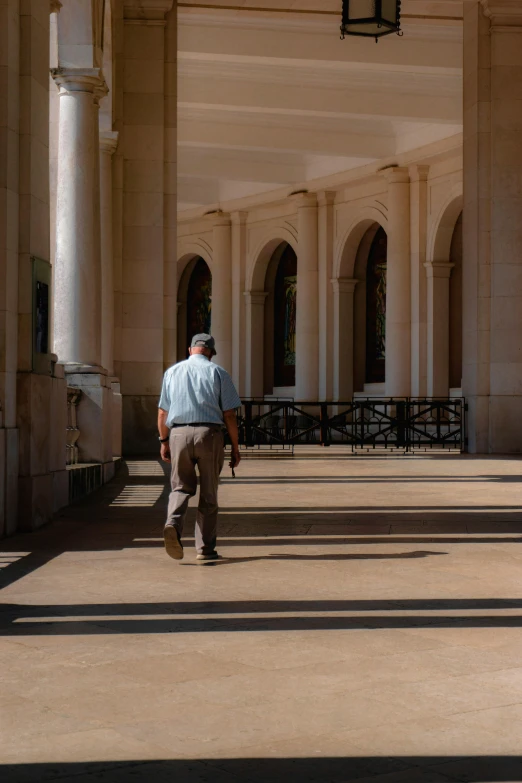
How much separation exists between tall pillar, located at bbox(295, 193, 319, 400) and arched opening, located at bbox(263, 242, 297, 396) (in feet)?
11.6

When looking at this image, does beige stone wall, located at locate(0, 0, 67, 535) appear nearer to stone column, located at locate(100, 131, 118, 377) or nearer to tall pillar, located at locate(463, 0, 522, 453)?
stone column, located at locate(100, 131, 118, 377)

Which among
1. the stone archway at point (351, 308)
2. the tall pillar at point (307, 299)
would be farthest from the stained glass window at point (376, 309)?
the tall pillar at point (307, 299)

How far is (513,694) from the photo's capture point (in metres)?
4.59

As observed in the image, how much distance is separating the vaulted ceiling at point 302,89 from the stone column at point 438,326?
3.48 m

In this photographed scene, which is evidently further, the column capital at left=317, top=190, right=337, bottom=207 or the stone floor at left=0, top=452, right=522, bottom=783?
the column capital at left=317, top=190, right=337, bottom=207

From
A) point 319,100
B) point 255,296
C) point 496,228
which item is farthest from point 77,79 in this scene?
point 255,296

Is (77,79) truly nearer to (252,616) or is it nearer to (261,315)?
(252,616)

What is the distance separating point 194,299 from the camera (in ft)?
158

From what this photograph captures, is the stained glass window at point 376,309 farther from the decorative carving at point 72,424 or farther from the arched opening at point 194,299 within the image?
the decorative carving at point 72,424

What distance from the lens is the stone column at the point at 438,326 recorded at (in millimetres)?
34594

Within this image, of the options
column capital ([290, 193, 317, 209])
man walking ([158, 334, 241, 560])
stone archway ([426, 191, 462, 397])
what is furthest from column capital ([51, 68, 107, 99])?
column capital ([290, 193, 317, 209])

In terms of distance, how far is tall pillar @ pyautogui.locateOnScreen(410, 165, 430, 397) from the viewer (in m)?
34.8

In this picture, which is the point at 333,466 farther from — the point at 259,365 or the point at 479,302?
the point at 259,365

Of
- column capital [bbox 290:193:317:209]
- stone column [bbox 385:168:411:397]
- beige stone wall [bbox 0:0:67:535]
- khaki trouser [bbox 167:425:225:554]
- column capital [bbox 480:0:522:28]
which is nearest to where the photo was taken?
khaki trouser [bbox 167:425:225:554]
